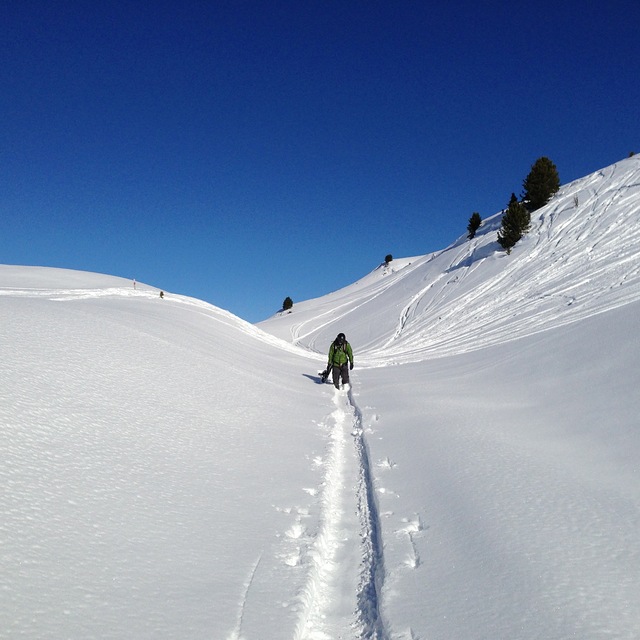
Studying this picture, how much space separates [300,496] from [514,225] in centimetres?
3238

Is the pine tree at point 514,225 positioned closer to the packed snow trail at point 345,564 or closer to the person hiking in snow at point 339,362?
the person hiking in snow at point 339,362

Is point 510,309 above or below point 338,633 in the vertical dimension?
above

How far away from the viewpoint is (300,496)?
4.70m

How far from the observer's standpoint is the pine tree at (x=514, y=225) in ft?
105

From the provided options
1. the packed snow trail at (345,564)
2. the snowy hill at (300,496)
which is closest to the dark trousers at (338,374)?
the snowy hill at (300,496)

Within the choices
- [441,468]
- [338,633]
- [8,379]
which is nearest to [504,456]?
[441,468]

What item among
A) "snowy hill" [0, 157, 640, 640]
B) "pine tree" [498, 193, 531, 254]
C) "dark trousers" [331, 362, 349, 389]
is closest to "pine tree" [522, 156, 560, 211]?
"pine tree" [498, 193, 531, 254]

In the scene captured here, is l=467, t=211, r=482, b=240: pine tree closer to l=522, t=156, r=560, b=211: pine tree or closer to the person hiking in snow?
l=522, t=156, r=560, b=211: pine tree

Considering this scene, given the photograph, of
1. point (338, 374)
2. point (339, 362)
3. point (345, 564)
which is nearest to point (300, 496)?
point (345, 564)

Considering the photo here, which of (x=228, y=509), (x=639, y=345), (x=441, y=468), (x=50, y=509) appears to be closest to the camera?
(x=50, y=509)

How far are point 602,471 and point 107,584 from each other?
4986 millimetres

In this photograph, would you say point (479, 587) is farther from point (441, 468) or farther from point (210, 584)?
point (441, 468)

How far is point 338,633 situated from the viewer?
2.86 m

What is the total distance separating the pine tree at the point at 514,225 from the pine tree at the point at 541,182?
6.12m
